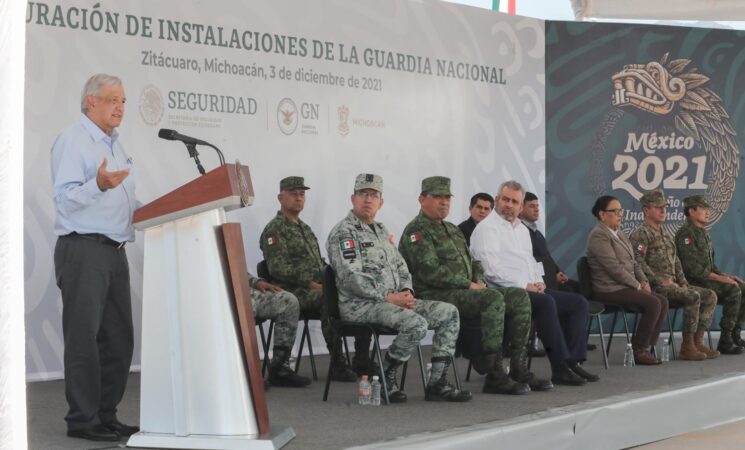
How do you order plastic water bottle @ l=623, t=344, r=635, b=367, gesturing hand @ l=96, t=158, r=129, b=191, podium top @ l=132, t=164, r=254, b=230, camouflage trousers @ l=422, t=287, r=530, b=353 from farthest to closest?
plastic water bottle @ l=623, t=344, r=635, b=367, camouflage trousers @ l=422, t=287, r=530, b=353, gesturing hand @ l=96, t=158, r=129, b=191, podium top @ l=132, t=164, r=254, b=230

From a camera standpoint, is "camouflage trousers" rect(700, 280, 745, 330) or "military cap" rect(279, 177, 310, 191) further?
"camouflage trousers" rect(700, 280, 745, 330)

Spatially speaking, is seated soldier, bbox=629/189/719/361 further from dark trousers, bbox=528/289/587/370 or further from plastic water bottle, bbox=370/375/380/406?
plastic water bottle, bbox=370/375/380/406

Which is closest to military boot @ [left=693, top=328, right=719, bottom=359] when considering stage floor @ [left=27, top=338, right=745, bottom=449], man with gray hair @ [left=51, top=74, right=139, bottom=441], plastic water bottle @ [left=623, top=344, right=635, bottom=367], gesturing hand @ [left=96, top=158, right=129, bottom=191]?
stage floor @ [left=27, top=338, right=745, bottom=449]

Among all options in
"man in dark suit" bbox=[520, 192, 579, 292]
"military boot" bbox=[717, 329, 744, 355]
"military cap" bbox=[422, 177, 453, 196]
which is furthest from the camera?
"military boot" bbox=[717, 329, 744, 355]

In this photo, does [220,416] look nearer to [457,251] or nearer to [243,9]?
[457,251]

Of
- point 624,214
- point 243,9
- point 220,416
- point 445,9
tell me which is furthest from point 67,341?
point 624,214

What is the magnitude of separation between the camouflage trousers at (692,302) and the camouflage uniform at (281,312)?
9.65 feet

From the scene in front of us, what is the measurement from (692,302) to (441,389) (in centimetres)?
293

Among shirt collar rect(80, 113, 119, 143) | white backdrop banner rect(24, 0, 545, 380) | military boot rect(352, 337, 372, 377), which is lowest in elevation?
military boot rect(352, 337, 372, 377)

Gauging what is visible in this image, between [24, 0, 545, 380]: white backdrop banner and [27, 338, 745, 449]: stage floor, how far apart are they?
1.26 metres

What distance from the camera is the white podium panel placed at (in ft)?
11.4

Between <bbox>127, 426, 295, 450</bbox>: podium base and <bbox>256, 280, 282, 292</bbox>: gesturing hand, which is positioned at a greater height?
<bbox>256, 280, 282, 292</bbox>: gesturing hand

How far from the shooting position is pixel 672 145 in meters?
9.42

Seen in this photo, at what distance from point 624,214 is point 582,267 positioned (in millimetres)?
2318
